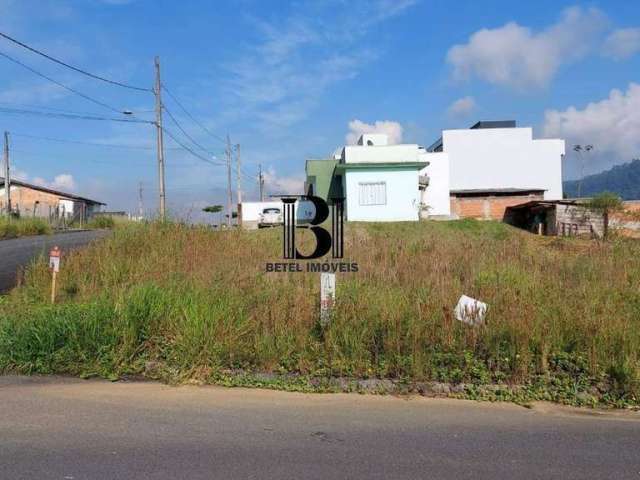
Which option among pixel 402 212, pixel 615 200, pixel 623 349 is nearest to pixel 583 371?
pixel 623 349

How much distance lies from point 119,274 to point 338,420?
19.3 ft

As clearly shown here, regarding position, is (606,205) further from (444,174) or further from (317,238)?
(317,238)

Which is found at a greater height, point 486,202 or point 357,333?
point 486,202

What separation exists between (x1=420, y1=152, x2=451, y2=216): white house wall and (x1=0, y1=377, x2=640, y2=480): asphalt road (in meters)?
30.3

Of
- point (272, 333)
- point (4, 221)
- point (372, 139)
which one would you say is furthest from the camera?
point (372, 139)

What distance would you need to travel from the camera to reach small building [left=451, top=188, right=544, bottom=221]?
118 feet

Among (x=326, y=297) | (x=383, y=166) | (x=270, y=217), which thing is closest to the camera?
(x=326, y=297)

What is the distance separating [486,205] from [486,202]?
215 millimetres

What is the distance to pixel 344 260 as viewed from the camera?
10.5 m

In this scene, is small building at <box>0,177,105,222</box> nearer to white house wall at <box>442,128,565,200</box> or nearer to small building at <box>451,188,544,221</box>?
small building at <box>451,188,544,221</box>

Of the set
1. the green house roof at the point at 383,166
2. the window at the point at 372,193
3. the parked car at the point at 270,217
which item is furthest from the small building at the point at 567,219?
the parked car at the point at 270,217

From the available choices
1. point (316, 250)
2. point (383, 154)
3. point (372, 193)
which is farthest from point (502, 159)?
point (316, 250)

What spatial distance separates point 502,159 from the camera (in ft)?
161

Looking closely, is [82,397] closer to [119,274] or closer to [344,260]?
[119,274]
